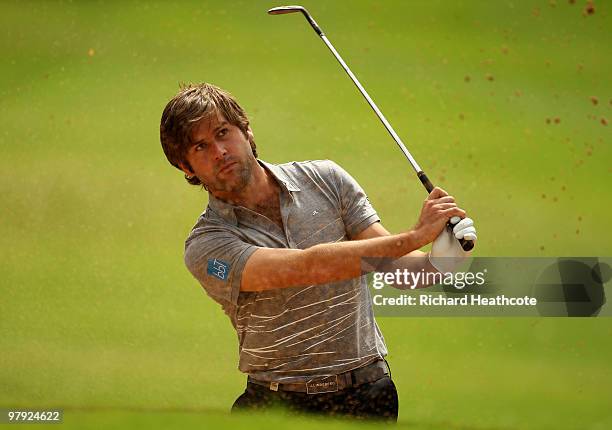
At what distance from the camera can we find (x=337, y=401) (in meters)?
2.14

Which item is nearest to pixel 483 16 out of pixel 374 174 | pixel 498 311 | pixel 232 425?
pixel 374 174

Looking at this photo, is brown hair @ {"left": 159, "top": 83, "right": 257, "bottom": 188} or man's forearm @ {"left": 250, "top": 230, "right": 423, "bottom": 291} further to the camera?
brown hair @ {"left": 159, "top": 83, "right": 257, "bottom": 188}

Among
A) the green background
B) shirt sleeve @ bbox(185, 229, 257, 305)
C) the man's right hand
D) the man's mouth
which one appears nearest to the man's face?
the man's mouth

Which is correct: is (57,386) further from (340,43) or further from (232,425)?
(232,425)

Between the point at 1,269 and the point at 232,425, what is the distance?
2.01m

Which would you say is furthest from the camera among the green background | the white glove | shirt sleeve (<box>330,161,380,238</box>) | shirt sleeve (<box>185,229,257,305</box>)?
the green background

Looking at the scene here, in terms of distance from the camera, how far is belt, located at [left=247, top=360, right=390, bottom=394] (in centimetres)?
213

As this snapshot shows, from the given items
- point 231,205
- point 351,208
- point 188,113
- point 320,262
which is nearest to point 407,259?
point 351,208

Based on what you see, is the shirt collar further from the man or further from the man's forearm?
the man's forearm

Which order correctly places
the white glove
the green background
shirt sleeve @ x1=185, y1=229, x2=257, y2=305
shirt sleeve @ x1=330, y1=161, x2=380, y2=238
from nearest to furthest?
the white glove → shirt sleeve @ x1=185, y1=229, x2=257, y2=305 → shirt sleeve @ x1=330, y1=161, x2=380, y2=238 → the green background

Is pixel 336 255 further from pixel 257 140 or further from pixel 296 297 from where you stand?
pixel 257 140

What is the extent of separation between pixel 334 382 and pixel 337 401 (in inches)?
1.5

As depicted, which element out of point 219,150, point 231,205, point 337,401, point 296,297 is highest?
point 219,150

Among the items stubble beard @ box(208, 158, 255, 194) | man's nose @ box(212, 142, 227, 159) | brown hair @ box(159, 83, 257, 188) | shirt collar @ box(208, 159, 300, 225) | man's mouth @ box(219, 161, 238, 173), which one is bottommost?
shirt collar @ box(208, 159, 300, 225)
